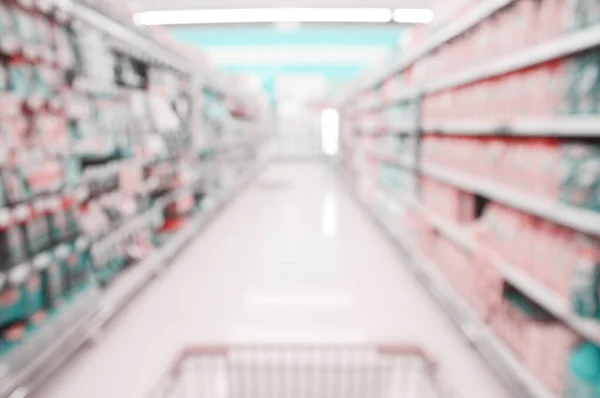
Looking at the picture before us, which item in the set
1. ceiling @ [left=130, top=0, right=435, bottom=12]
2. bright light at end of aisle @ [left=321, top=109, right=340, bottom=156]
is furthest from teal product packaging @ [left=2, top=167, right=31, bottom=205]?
bright light at end of aisle @ [left=321, top=109, right=340, bottom=156]

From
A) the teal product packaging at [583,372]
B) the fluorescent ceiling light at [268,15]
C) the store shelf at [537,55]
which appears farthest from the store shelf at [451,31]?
the fluorescent ceiling light at [268,15]

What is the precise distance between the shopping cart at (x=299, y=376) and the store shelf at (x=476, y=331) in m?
0.54

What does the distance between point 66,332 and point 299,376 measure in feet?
3.74

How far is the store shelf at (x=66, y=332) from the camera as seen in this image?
165 centimetres

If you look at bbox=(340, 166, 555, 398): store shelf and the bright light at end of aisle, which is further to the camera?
the bright light at end of aisle

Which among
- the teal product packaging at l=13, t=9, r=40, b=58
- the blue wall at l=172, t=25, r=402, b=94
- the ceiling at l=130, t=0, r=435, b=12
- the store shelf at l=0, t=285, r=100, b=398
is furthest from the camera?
the blue wall at l=172, t=25, r=402, b=94

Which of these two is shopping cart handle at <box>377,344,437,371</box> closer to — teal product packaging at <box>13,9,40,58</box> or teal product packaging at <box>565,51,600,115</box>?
teal product packaging at <box>565,51,600,115</box>

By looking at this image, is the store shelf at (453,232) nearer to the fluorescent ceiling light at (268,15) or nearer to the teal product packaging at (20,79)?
the teal product packaging at (20,79)

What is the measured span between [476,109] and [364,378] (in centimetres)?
161

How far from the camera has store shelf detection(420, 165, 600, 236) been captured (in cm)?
138

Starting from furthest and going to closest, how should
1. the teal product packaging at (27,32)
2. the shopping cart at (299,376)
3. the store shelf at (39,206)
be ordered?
the teal product packaging at (27,32) < the store shelf at (39,206) < the shopping cart at (299,376)

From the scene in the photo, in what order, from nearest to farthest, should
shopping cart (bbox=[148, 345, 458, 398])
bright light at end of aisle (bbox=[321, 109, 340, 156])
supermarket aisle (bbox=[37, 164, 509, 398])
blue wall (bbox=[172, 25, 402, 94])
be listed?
shopping cart (bbox=[148, 345, 458, 398]), supermarket aisle (bbox=[37, 164, 509, 398]), blue wall (bbox=[172, 25, 402, 94]), bright light at end of aisle (bbox=[321, 109, 340, 156])

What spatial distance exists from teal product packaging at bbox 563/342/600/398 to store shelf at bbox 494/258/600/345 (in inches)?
2.0

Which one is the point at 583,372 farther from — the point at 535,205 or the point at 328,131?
the point at 328,131
